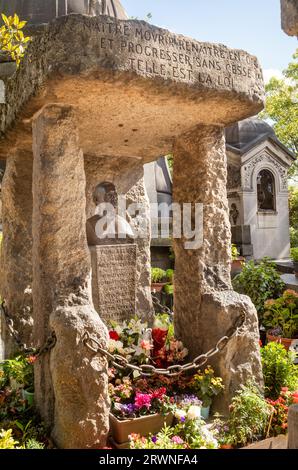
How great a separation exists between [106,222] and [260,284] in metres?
2.83

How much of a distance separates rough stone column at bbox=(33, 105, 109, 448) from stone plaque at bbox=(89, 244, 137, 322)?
1.18m

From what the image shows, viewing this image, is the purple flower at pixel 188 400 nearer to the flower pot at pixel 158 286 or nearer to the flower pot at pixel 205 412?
the flower pot at pixel 205 412

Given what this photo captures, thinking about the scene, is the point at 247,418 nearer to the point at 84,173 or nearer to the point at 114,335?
the point at 114,335

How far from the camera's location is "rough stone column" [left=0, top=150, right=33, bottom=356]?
3.59 m

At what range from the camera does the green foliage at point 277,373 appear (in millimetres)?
3064

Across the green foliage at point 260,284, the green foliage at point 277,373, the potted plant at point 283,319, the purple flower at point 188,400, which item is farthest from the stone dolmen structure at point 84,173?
the green foliage at point 260,284

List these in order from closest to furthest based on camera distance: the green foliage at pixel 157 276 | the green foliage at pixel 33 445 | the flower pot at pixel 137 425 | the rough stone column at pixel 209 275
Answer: the green foliage at pixel 33 445 → the flower pot at pixel 137 425 → the rough stone column at pixel 209 275 → the green foliage at pixel 157 276

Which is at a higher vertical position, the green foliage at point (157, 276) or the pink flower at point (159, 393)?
the green foliage at point (157, 276)

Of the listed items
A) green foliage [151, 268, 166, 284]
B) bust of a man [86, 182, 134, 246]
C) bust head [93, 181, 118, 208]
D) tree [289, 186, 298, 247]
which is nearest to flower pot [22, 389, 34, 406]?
bust of a man [86, 182, 134, 246]

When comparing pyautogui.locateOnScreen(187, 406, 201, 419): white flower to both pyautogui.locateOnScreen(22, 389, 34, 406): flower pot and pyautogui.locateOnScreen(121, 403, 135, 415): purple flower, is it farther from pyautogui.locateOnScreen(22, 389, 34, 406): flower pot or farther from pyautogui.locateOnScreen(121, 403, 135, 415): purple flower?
Result: pyautogui.locateOnScreen(22, 389, 34, 406): flower pot

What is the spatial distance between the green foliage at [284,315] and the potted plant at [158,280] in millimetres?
2726

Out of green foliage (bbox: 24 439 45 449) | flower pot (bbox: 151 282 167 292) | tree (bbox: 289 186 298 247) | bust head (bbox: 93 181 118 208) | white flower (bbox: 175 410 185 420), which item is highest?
tree (bbox: 289 186 298 247)

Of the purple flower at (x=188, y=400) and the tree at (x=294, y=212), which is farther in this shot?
the tree at (x=294, y=212)
